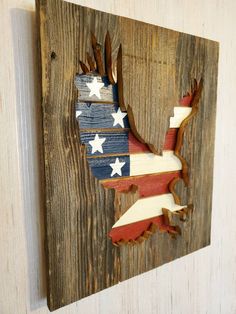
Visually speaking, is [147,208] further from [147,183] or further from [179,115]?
[179,115]

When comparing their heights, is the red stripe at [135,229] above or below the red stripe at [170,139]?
below

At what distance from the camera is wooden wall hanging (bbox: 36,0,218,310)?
51 centimetres

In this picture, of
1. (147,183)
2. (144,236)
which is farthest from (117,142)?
(144,236)

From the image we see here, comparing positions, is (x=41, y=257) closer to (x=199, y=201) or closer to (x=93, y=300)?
(x=93, y=300)

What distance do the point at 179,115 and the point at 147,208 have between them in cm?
29

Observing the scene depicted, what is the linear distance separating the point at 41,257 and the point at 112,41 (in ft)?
1.76

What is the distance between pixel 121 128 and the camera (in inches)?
23.8

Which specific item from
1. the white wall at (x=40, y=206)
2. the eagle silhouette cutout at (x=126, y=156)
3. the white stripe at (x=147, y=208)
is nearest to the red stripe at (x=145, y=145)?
the eagle silhouette cutout at (x=126, y=156)

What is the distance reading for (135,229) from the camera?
2.16 feet

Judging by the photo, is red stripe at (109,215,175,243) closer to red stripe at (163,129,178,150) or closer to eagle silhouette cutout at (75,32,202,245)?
eagle silhouette cutout at (75,32,202,245)

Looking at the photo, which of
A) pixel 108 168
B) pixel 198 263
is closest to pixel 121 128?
pixel 108 168

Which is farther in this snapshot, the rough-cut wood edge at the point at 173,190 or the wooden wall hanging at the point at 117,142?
the rough-cut wood edge at the point at 173,190

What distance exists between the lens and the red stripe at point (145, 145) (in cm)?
62

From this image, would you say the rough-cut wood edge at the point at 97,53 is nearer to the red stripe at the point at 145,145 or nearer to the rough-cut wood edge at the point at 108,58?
the rough-cut wood edge at the point at 108,58
